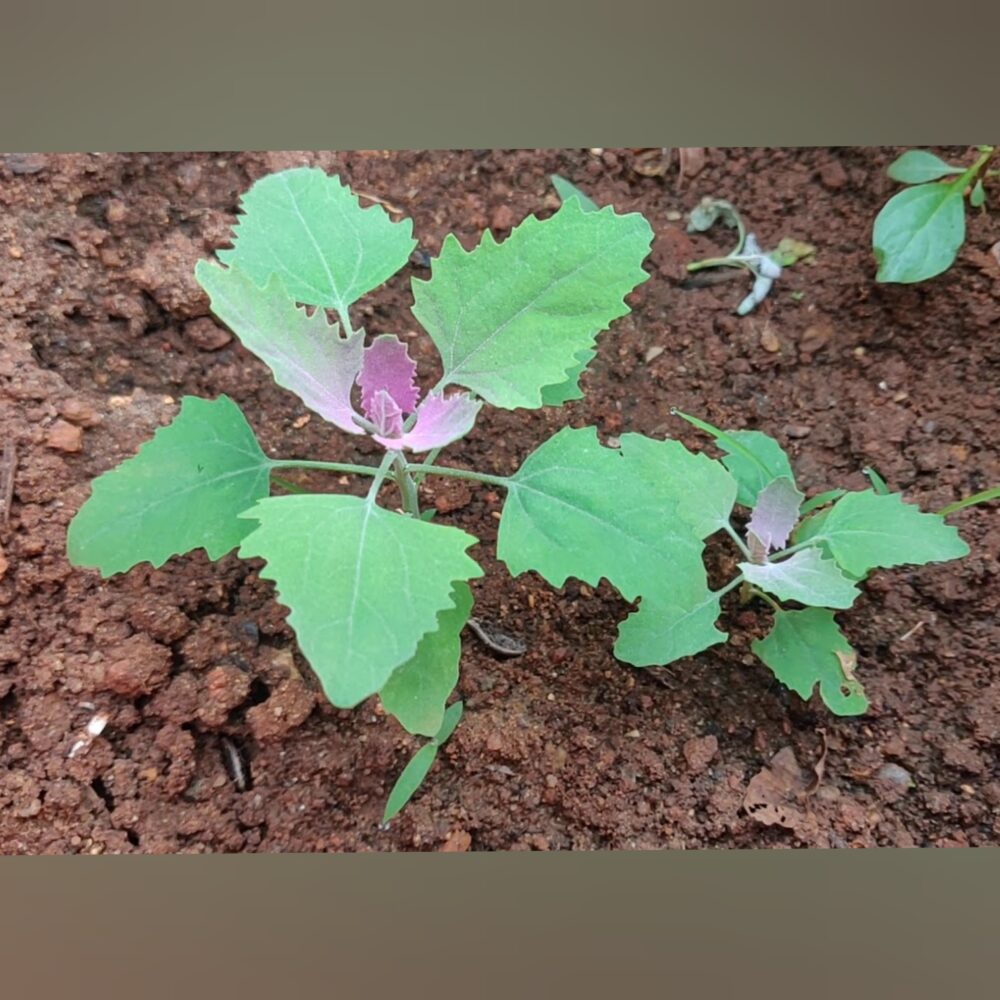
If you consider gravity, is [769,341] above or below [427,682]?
above

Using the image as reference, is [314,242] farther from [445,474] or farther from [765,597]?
[765,597]

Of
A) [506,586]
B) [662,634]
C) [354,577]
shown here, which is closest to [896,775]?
[662,634]

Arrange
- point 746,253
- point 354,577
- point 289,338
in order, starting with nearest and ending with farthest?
point 354,577 → point 289,338 → point 746,253

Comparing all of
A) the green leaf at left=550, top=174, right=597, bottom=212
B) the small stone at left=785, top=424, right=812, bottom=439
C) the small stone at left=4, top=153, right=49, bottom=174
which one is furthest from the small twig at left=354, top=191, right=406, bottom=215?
the small stone at left=785, top=424, right=812, bottom=439

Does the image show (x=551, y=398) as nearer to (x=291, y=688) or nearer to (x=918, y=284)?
(x=291, y=688)

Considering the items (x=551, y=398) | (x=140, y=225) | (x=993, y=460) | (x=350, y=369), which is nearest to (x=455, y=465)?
(x=551, y=398)

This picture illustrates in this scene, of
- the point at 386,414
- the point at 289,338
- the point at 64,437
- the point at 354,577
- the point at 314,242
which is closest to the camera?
the point at 354,577

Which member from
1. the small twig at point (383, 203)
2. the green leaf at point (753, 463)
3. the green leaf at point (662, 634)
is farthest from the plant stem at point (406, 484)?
the small twig at point (383, 203)
